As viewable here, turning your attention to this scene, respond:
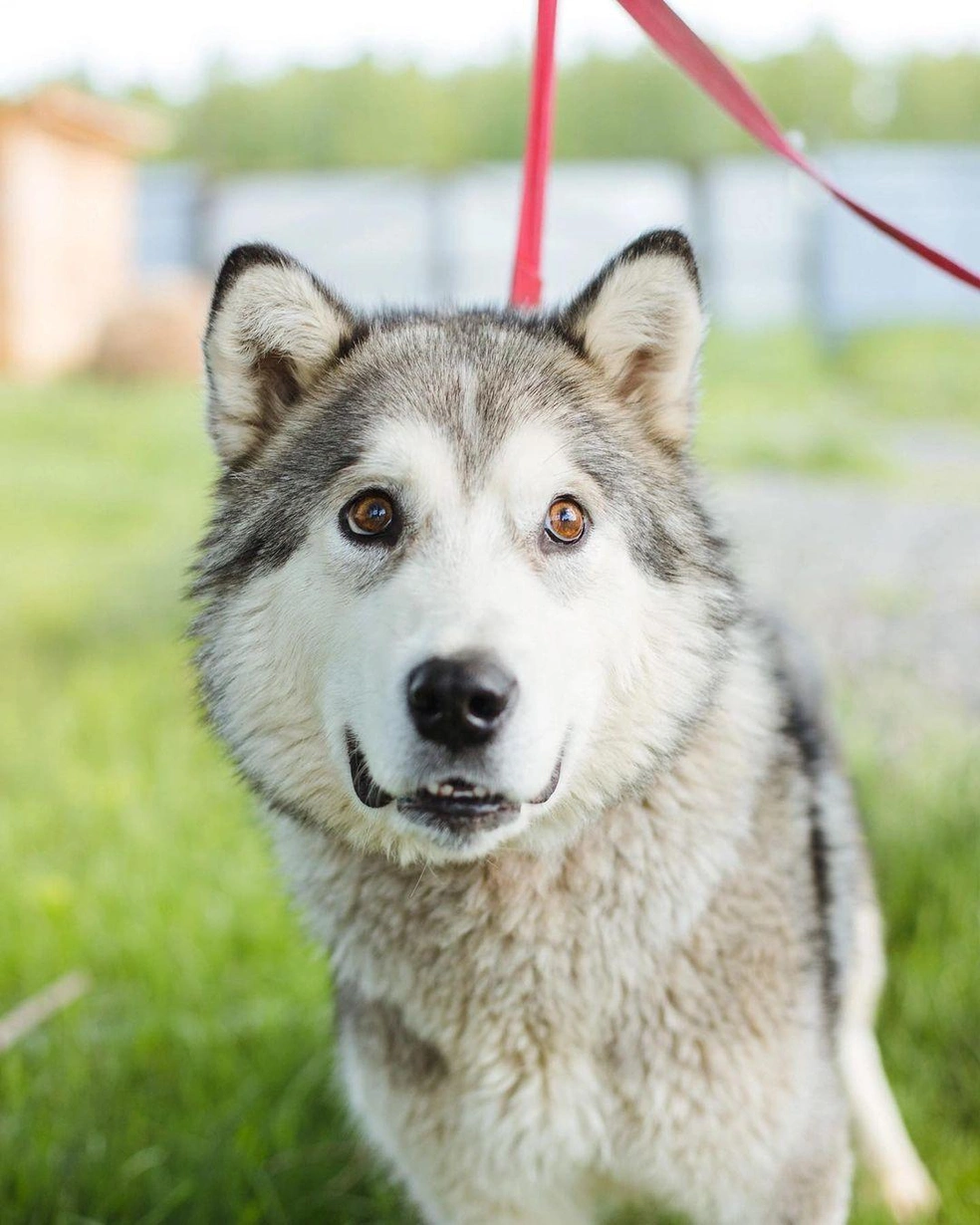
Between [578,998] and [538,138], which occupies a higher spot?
[538,138]

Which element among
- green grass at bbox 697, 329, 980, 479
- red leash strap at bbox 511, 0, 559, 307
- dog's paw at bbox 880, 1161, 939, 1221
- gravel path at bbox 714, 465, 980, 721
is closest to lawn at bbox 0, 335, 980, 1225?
dog's paw at bbox 880, 1161, 939, 1221

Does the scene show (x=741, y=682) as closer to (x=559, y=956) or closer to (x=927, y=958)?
(x=559, y=956)

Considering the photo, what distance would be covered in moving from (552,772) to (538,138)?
131 cm

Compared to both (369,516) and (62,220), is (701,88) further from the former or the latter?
(62,220)

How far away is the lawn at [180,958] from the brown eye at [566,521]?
0.83m

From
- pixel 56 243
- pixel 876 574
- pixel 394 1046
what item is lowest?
pixel 394 1046

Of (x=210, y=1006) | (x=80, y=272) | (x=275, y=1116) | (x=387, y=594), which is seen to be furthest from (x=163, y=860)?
(x=80, y=272)

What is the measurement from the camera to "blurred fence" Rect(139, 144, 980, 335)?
10.6 metres

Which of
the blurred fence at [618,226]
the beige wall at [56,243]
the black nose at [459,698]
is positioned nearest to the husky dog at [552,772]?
the black nose at [459,698]

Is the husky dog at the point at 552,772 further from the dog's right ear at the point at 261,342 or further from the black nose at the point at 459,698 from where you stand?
the black nose at the point at 459,698

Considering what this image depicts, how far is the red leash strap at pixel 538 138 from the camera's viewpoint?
2256 mm

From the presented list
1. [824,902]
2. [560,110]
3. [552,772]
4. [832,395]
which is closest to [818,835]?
[824,902]

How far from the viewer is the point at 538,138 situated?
236 cm

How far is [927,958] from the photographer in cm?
361
